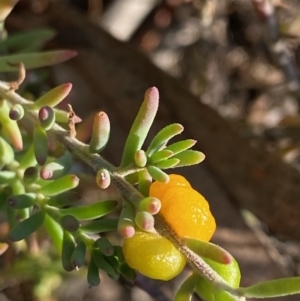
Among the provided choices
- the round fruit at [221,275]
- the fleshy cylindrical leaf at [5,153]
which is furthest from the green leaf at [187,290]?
the fleshy cylindrical leaf at [5,153]

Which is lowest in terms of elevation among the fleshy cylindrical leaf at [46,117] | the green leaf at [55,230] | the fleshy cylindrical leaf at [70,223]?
the green leaf at [55,230]

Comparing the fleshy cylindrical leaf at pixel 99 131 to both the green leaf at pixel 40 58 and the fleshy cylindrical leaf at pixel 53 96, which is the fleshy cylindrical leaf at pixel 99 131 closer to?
the fleshy cylindrical leaf at pixel 53 96

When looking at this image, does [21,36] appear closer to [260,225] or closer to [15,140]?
[15,140]

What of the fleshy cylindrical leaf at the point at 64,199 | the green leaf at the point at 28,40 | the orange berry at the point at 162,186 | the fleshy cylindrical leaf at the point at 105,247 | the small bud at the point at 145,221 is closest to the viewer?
the small bud at the point at 145,221

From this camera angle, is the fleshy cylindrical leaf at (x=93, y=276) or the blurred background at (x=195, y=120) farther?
the blurred background at (x=195, y=120)

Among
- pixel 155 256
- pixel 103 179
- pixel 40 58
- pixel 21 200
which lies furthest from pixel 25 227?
pixel 40 58

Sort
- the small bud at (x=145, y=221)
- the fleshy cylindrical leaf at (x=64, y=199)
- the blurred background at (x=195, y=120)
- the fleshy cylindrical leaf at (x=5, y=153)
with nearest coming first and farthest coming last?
the small bud at (x=145, y=221) < the fleshy cylindrical leaf at (x=64, y=199) < the fleshy cylindrical leaf at (x=5, y=153) < the blurred background at (x=195, y=120)

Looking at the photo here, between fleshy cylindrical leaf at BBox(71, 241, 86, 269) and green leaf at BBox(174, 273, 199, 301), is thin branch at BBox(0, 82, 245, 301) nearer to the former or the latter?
green leaf at BBox(174, 273, 199, 301)

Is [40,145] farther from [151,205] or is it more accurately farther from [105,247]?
[151,205]
